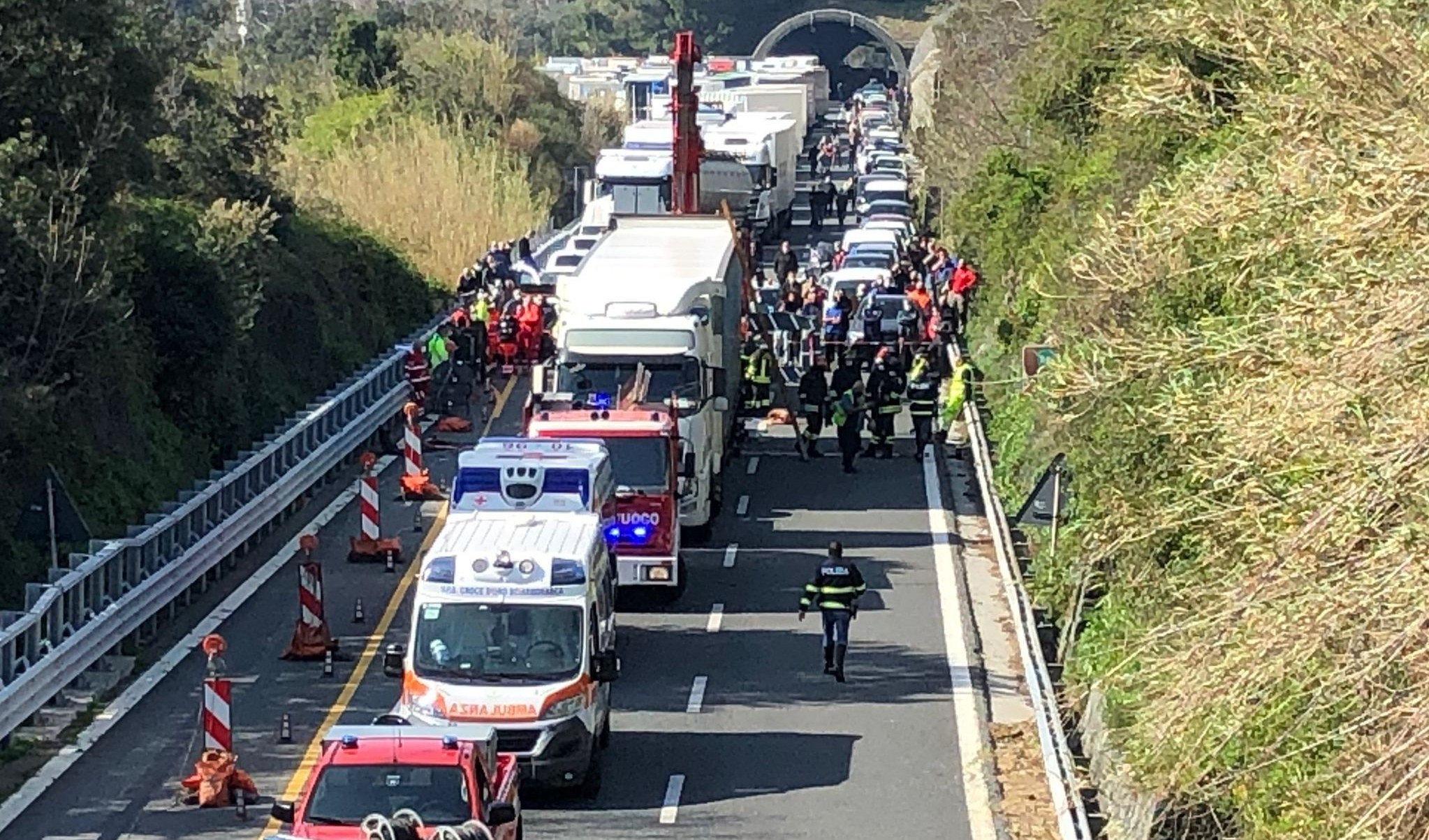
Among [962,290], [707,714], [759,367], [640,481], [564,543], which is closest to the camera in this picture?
[564,543]

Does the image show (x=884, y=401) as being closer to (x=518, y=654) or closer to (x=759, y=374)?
(x=759, y=374)

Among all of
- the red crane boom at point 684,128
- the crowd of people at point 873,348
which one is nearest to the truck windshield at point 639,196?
the crowd of people at point 873,348

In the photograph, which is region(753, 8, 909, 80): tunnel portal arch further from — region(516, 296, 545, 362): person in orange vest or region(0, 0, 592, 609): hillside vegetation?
region(516, 296, 545, 362): person in orange vest

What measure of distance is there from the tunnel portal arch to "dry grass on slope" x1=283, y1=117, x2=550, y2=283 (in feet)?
237

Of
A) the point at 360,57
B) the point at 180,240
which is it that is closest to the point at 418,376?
the point at 180,240

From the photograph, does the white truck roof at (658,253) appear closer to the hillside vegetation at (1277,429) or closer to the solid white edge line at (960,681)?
the solid white edge line at (960,681)

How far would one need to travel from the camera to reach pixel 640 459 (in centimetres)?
2658

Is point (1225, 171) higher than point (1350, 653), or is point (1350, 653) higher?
point (1225, 171)

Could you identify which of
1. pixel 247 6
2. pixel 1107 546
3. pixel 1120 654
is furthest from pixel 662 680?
pixel 247 6

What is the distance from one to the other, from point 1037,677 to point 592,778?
12.8ft

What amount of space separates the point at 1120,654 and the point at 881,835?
262 centimetres

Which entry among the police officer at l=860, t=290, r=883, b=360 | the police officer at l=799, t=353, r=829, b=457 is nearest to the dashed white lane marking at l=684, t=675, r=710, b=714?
the police officer at l=799, t=353, r=829, b=457

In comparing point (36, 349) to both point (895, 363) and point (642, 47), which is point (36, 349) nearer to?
point (895, 363)

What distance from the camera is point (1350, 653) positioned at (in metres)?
10.9
